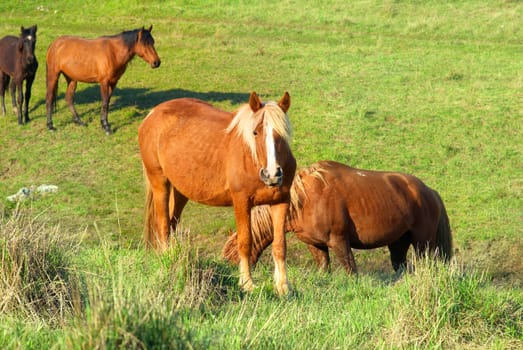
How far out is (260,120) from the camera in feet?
24.9

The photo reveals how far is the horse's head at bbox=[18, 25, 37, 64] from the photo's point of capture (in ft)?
56.4

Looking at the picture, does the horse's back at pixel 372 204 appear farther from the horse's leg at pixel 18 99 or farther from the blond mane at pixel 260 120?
the horse's leg at pixel 18 99

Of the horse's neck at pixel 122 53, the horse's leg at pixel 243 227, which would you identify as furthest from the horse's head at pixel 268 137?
the horse's neck at pixel 122 53

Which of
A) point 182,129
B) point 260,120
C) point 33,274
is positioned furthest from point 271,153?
point 33,274

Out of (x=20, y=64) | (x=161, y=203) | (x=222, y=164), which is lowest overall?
(x=20, y=64)

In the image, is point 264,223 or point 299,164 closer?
point 264,223

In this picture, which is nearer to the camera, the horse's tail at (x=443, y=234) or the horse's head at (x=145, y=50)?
the horse's tail at (x=443, y=234)

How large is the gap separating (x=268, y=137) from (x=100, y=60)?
1060cm

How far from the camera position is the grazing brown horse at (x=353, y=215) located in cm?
999

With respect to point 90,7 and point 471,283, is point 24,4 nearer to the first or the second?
point 90,7

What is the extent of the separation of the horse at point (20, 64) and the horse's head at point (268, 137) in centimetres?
1062

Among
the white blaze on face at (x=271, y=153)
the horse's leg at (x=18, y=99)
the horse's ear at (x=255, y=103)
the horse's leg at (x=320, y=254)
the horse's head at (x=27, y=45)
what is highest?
the horse's ear at (x=255, y=103)

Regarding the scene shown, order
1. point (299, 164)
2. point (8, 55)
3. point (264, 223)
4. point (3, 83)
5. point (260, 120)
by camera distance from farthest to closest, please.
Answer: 1. point (3, 83)
2. point (8, 55)
3. point (299, 164)
4. point (264, 223)
5. point (260, 120)

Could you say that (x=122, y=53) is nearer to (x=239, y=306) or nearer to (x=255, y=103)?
(x=255, y=103)
